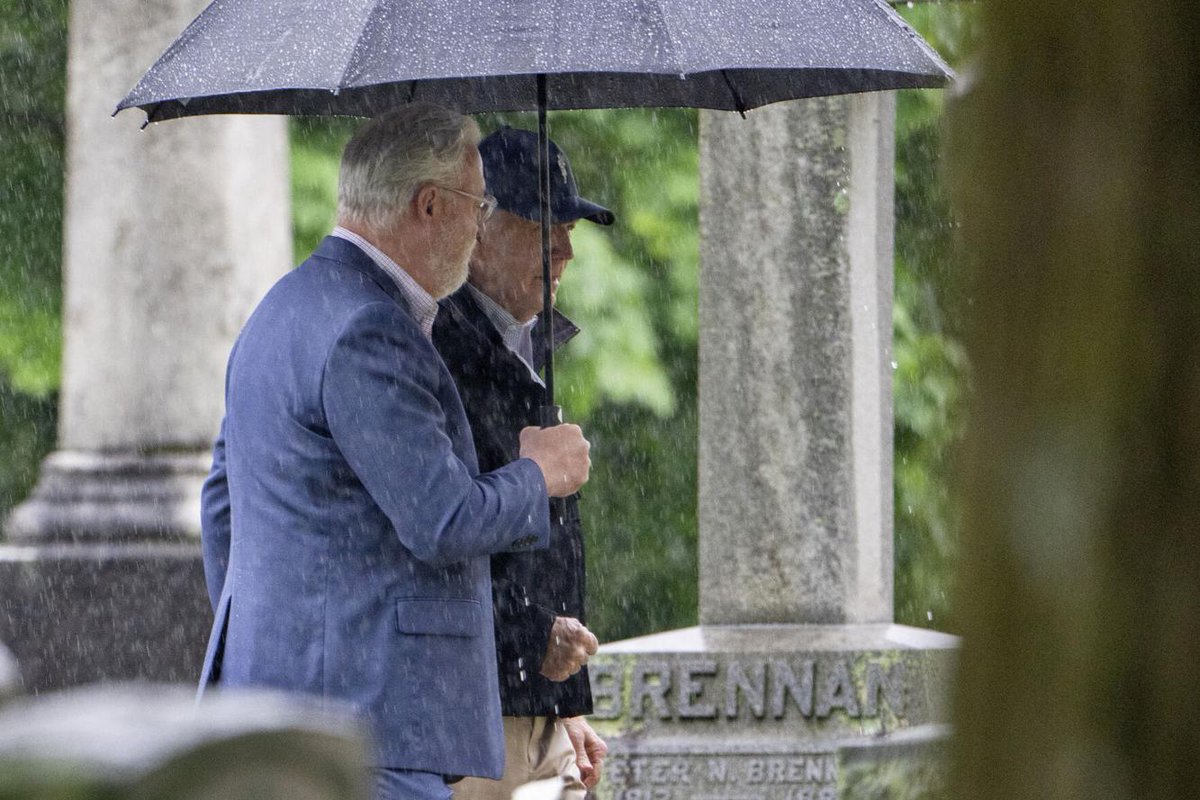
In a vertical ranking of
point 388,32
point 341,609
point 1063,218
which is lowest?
point 341,609

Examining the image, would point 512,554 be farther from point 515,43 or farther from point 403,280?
point 515,43

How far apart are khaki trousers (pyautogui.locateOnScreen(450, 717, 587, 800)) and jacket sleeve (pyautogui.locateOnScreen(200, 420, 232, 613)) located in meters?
0.67

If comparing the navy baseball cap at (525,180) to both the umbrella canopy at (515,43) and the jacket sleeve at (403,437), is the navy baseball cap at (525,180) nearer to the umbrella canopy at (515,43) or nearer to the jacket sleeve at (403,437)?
the umbrella canopy at (515,43)

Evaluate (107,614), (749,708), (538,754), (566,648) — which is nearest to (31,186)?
(107,614)

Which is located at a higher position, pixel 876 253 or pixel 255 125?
pixel 255 125

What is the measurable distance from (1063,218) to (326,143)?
10855 millimetres

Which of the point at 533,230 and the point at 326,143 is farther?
the point at 326,143

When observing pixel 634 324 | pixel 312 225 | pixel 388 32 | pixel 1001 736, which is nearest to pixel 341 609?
pixel 388 32

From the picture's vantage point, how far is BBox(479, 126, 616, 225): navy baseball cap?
4449 millimetres

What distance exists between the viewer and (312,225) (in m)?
11.4

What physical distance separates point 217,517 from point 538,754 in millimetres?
864

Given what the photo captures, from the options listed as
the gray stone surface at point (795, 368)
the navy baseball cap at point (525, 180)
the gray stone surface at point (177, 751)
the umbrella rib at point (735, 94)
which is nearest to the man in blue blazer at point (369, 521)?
the navy baseball cap at point (525, 180)

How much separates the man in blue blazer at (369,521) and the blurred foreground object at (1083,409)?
88.1 inches

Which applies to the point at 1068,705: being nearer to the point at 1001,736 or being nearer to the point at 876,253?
the point at 1001,736
